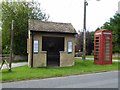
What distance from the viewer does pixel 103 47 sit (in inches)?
A: 981

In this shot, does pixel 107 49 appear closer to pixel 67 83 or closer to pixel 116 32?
pixel 67 83

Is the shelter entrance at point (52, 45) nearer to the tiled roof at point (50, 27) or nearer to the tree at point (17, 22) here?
the tiled roof at point (50, 27)

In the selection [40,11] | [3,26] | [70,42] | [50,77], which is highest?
[40,11]

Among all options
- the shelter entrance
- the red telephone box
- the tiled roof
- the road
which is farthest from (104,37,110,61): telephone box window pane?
the road

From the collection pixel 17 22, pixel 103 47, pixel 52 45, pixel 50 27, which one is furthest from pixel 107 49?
pixel 17 22

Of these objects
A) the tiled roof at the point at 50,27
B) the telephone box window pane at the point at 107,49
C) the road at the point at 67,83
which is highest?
the tiled roof at the point at 50,27

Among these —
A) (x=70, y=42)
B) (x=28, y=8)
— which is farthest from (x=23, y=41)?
(x=70, y=42)

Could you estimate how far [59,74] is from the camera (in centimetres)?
1650

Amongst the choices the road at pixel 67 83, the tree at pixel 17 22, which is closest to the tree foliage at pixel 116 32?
the tree at pixel 17 22

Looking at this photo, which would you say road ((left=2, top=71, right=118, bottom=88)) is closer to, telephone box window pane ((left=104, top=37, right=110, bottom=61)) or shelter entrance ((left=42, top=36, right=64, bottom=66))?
telephone box window pane ((left=104, top=37, right=110, bottom=61))

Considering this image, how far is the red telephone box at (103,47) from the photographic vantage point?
24828mm

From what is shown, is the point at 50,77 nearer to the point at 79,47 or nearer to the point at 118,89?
the point at 118,89

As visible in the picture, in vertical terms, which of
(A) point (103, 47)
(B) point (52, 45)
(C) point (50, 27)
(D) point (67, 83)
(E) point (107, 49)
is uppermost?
(C) point (50, 27)

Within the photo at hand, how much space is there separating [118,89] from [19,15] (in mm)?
24181
